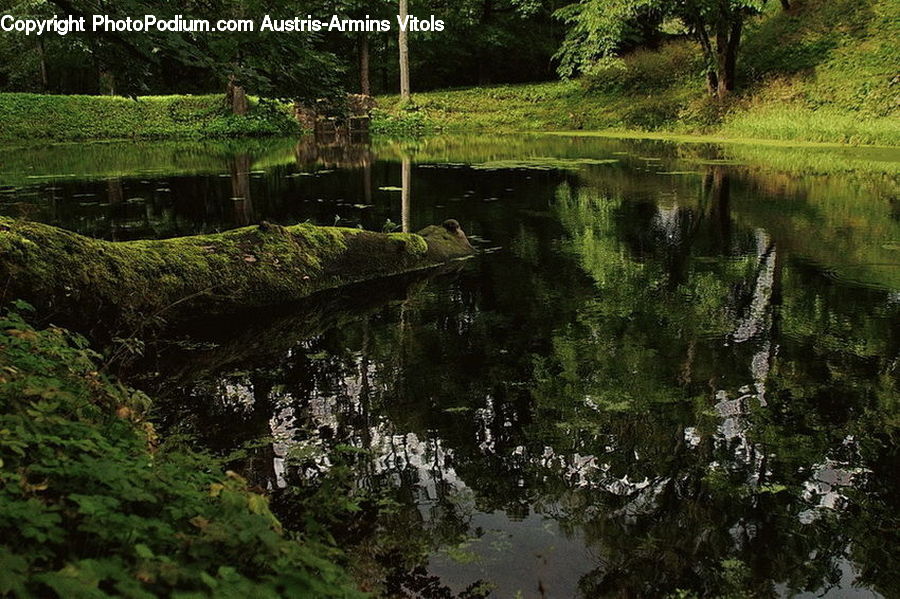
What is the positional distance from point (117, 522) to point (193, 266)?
5016 millimetres

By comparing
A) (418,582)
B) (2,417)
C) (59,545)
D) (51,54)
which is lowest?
(418,582)

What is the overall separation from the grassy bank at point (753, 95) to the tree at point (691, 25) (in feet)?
2.80

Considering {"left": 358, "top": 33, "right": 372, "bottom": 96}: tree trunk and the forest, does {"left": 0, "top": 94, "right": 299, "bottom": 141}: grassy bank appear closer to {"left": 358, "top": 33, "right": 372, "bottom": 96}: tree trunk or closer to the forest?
{"left": 358, "top": 33, "right": 372, "bottom": 96}: tree trunk

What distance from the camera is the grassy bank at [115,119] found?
96.0 ft

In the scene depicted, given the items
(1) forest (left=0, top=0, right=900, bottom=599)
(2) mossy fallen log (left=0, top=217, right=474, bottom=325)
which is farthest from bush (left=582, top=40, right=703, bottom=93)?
(2) mossy fallen log (left=0, top=217, right=474, bottom=325)

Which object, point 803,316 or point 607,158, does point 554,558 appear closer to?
point 803,316

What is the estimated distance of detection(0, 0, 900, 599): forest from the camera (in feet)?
9.01

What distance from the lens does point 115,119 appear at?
102ft

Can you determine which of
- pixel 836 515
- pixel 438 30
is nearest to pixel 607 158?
pixel 836 515

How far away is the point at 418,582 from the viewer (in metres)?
3.13

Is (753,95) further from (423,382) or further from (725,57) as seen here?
(423,382)

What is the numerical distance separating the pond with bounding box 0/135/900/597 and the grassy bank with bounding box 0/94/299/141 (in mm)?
20591

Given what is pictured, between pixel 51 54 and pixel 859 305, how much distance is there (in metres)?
46.6

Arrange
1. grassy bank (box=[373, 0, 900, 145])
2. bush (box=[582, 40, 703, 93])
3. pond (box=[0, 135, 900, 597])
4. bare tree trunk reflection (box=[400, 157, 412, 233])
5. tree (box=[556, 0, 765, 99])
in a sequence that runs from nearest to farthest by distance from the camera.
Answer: pond (box=[0, 135, 900, 597]), bare tree trunk reflection (box=[400, 157, 412, 233]), grassy bank (box=[373, 0, 900, 145]), tree (box=[556, 0, 765, 99]), bush (box=[582, 40, 703, 93])
